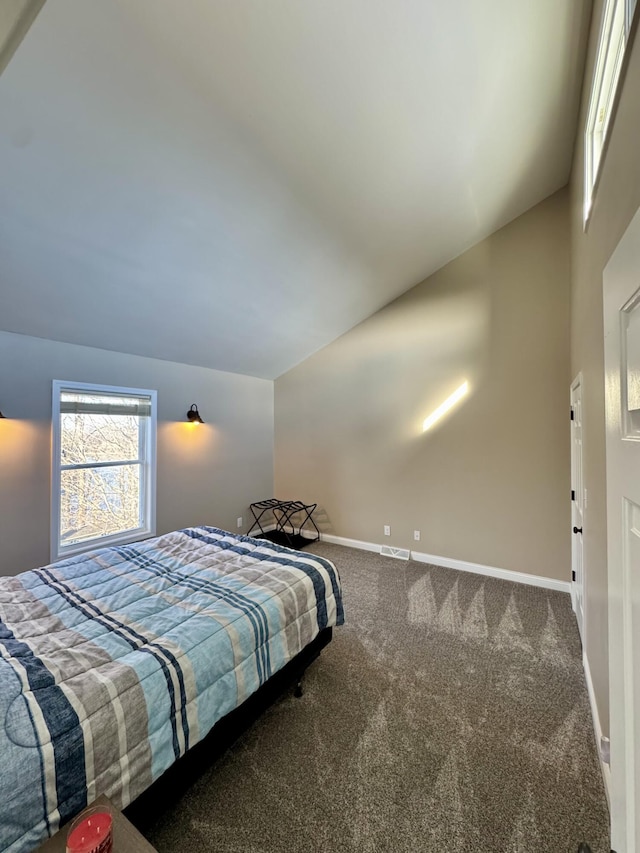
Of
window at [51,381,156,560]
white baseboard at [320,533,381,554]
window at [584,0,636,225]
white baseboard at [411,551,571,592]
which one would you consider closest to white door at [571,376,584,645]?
white baseboard at [411,551,571,592]

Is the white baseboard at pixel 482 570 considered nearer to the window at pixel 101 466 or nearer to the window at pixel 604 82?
the window at pixel 101 466

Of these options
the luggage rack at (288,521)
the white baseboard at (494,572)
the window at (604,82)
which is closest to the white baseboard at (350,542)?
the luggage rack at (288,521)

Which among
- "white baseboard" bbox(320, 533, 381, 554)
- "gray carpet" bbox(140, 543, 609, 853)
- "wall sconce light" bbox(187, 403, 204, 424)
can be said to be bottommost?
"gray carpet" bbox(140, 543, 609, 853)

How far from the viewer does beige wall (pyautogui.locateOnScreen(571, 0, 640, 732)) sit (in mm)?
1069

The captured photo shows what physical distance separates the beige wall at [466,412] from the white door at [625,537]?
3.04 metres

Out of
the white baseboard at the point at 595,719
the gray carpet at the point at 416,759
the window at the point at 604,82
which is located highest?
the window at the point at 604,82

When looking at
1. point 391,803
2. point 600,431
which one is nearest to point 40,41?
point 600,431

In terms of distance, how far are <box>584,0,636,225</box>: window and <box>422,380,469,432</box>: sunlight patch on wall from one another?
194 centimetres

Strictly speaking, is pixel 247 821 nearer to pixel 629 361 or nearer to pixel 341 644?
pixel 341 644

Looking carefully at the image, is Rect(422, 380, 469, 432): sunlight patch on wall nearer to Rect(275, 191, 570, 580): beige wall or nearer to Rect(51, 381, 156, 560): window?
Rect(275, 191, 570, 580): beige wall

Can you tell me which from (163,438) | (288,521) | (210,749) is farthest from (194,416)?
(210,749)

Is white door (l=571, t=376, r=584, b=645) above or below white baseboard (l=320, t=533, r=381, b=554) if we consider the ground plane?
above

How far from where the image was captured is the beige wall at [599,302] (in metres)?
1.07

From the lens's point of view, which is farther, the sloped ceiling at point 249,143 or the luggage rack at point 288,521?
the luggage rack at point 288,521
